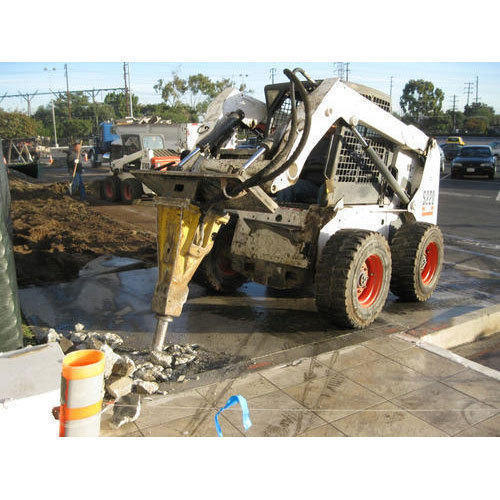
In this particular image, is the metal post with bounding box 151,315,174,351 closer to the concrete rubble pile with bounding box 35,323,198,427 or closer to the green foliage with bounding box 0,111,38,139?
the concrete rubble pile with bounding box 35,323,198,427

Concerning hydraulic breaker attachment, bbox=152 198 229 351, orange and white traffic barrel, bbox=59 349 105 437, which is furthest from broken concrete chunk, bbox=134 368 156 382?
orange and white traffic barrel, bbox=59 349 105 437

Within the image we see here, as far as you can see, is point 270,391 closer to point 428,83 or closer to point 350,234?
point 350,234

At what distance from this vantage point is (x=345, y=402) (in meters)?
3.83

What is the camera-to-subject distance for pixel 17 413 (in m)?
2.88

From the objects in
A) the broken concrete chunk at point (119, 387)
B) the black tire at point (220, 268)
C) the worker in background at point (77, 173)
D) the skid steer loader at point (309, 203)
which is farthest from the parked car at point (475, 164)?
the broken concrete chunk at point (119, 387)

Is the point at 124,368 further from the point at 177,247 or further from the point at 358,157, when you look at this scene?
the point at 358,157

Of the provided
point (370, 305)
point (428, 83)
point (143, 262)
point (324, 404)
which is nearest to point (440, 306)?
point (370, 305)

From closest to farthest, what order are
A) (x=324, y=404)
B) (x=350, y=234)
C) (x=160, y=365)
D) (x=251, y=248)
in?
(x=324, y=404)
(x=160, y=365)
(x=350, y=234)
(x=251, y=248)

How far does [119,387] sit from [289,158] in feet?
7.75

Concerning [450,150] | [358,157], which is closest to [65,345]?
[358,157]

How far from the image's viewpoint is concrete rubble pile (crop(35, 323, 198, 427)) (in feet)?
12.1

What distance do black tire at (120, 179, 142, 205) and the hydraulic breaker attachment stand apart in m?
12.7

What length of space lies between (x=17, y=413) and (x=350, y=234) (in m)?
3.48

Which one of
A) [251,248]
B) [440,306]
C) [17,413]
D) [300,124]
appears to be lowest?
[440,306]
